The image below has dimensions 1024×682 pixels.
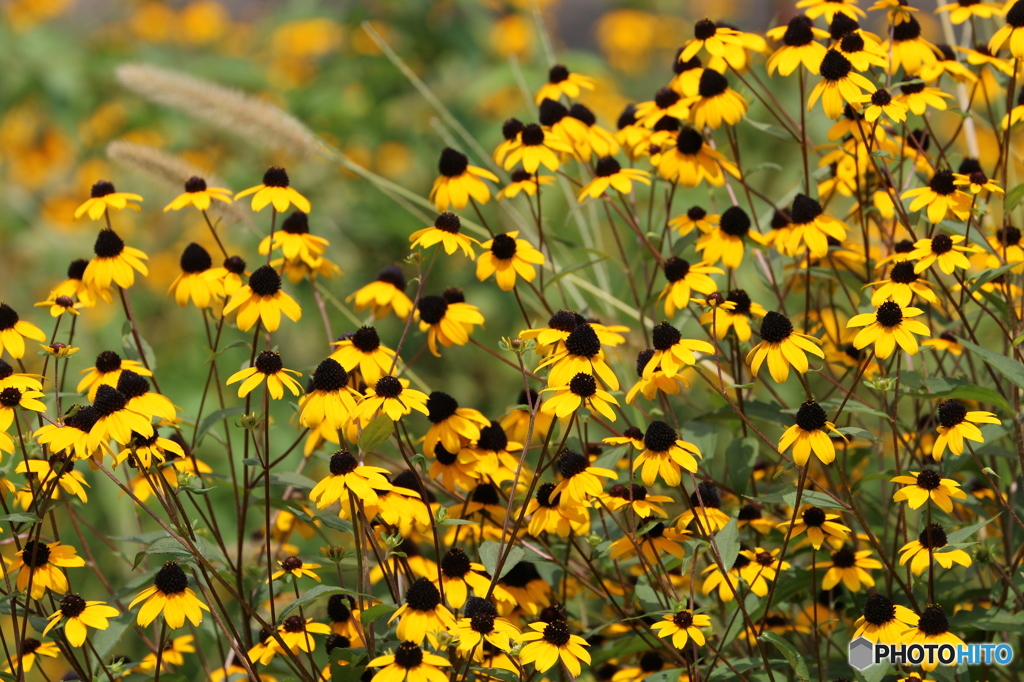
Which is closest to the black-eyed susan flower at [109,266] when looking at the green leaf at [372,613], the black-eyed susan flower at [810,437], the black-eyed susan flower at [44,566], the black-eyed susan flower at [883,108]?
the black-eyed susan flower at [44,566]

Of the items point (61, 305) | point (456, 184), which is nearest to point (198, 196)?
point (61, 305)

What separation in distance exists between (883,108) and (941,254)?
241 millimetres

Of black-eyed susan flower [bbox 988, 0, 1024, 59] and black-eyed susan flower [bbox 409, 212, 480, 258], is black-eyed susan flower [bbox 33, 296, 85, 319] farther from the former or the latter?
black-eyed susan flower [bbox 988, 0, 1024, 59]

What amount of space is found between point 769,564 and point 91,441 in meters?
0.89

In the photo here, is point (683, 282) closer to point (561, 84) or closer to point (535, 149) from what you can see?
point (535, 149)

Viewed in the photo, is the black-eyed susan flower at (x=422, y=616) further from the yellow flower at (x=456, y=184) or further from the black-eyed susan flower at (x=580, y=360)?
the yellow flower at (x=456, y=184)

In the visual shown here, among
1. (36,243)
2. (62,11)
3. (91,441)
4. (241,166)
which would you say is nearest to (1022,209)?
(91,441)

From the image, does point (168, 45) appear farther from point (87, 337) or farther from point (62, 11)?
point (87, 337)

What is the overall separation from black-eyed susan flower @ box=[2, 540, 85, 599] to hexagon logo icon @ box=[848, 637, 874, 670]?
101cm

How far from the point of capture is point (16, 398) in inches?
52.6

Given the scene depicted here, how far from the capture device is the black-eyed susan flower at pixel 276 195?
64.7 inches

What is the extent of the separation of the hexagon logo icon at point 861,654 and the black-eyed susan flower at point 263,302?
85cm

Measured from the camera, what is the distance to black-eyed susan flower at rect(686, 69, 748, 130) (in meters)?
1.67

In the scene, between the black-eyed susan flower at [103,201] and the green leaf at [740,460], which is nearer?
the green leaf at [740,460]
